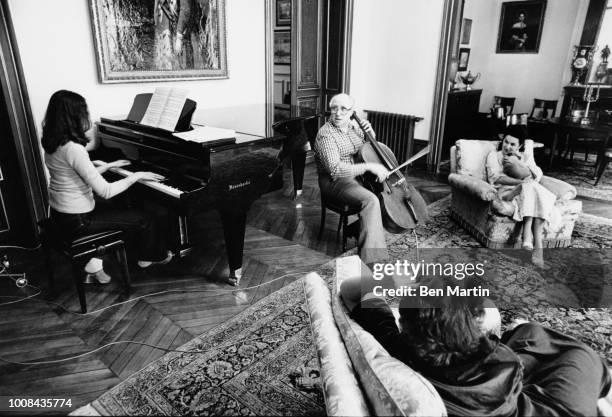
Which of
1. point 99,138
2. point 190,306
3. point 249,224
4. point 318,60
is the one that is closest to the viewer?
point 190,306

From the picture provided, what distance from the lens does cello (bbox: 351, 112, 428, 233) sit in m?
2.81

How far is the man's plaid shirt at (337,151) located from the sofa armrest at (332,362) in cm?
162

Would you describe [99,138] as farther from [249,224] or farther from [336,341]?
[336,341]

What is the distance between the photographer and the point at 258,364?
200 centimetres

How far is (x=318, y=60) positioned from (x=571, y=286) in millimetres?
4011

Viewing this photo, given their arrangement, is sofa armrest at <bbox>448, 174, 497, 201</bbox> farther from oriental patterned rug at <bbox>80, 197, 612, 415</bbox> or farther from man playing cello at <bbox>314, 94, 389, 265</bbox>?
man playing cello at <bbox>314, 94, 389, 265</bbox>

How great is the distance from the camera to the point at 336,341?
3.76ft

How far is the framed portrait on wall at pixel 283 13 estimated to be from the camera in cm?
525

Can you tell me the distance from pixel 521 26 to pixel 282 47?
4.08 m

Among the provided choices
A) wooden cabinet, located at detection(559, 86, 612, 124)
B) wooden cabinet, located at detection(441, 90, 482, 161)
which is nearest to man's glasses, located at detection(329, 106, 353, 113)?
wooden cabinet, located at detection(441, 90, 482, 161)

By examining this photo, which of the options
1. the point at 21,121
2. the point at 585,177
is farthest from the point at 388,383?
the point at 585,177

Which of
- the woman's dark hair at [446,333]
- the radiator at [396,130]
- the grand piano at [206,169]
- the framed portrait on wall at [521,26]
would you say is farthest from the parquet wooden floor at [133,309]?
the framed portrait on wall at [521,26]

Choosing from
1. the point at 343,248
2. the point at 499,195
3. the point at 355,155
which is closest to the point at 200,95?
the point at 355,155

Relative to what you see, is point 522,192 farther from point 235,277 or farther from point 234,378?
point 234,378
